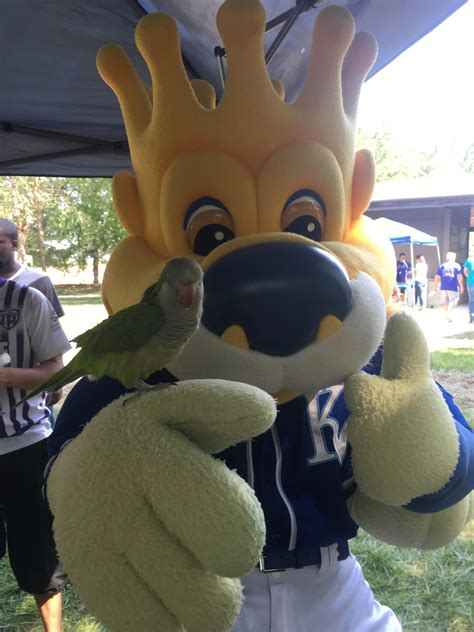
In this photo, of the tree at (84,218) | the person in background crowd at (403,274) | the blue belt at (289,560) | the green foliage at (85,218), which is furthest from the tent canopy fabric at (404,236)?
the blue belt at (289,560)

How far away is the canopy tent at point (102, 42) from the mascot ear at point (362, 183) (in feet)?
1.24

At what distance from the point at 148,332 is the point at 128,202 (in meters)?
0.43

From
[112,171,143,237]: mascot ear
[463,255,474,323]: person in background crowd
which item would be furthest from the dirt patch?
[463,255,474,323]: person in background crowd

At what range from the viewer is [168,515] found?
630mm

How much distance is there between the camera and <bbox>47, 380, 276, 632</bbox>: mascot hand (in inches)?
24.0

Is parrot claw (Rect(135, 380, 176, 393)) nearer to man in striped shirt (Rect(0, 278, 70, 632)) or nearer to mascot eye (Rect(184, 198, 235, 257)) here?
mascot eye (Rect(184, 198, 235, 257))

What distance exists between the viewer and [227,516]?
0.60 m

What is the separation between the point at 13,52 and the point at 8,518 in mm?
1618

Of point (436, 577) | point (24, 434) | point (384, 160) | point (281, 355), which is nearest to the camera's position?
point (281, 355)

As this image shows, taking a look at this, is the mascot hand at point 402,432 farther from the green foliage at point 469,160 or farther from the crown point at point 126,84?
the green foliage at point 469,160

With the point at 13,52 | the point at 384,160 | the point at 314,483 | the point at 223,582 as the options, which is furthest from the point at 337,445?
the point at 384,160

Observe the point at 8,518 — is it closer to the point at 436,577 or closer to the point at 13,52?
the point at 13,52

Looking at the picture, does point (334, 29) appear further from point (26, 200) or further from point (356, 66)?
point (26, 200)

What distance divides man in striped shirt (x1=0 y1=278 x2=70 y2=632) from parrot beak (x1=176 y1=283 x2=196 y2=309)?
131 centimetres
